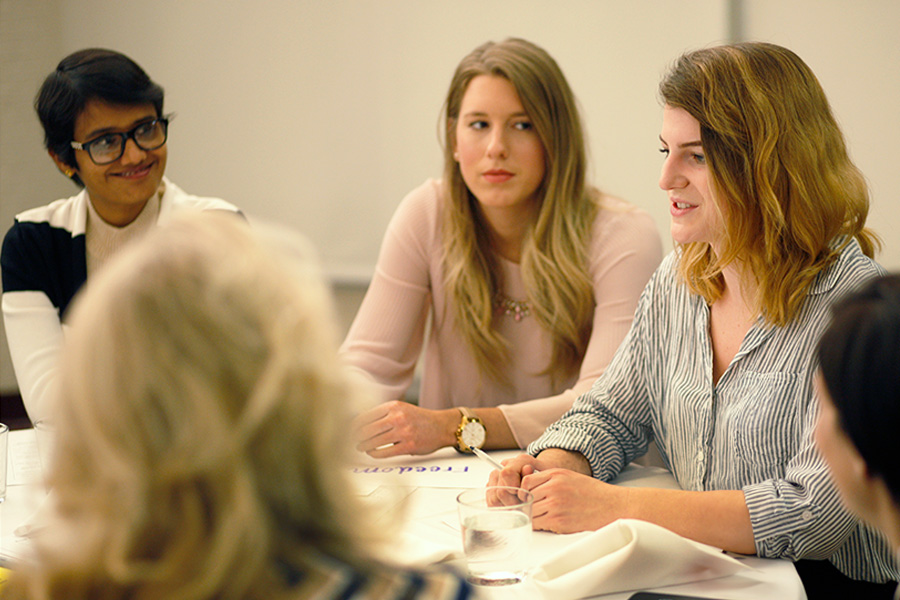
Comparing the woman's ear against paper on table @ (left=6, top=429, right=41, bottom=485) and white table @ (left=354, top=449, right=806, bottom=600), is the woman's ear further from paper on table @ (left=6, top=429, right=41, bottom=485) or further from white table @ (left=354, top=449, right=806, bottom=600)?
white table @ (left=354, top=449, right=806, bottom=600)

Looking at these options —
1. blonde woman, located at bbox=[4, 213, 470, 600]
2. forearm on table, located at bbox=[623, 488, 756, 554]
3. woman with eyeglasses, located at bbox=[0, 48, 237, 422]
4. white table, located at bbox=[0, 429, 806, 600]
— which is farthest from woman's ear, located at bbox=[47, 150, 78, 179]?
blonde woman, located at bbox=[4, 213, 470, 600]

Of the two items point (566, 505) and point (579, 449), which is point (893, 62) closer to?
point (579, 449)

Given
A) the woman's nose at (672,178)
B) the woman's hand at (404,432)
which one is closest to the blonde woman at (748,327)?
the woman's nose at (672,178)

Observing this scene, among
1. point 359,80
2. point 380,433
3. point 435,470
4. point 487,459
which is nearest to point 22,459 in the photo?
point 380,433

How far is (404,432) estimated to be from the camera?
177 cm

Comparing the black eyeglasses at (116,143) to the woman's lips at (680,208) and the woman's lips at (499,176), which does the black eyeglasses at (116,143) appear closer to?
the woman's lips at (499,176)

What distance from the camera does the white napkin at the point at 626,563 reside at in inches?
42.4

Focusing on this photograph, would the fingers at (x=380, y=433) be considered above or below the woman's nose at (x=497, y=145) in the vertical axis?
below

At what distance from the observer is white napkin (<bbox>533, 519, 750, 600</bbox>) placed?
3.53 feet

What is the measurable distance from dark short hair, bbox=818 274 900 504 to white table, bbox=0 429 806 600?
1.21ft

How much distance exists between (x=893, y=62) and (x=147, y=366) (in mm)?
2691

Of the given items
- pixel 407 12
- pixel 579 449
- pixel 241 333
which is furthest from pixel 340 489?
pixel 407 12

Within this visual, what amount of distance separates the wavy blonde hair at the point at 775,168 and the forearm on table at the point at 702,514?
349 millimetres

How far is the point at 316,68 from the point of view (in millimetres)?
3740
